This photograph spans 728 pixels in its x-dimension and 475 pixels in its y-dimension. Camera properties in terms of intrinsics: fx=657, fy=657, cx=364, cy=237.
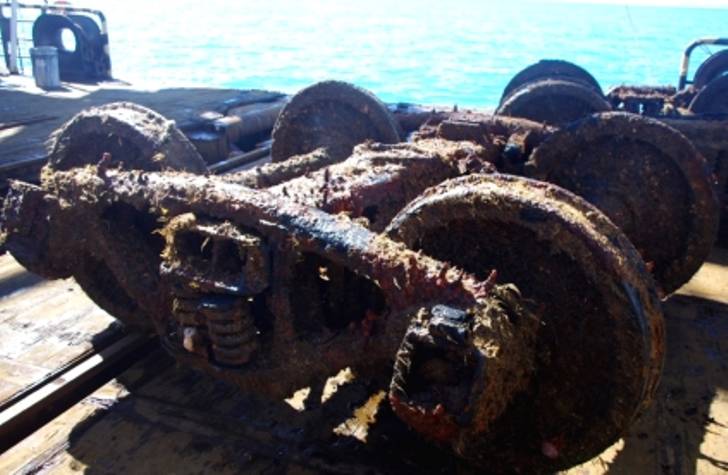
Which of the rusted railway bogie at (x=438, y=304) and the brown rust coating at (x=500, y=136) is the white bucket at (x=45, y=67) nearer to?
the brown rust coating at (x=500, y=136)

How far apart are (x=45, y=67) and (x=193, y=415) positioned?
413 inches

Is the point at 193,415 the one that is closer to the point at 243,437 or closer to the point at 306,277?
the point at 243,437

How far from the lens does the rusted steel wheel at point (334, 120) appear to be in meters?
5.20

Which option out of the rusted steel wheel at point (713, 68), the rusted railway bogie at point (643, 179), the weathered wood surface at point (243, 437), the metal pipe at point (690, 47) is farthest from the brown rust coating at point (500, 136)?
the rusted steel wheel at point (713, 68)

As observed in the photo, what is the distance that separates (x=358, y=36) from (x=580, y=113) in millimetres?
50763

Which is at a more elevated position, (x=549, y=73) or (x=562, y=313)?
(x=549, y=73)

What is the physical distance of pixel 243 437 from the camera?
321 cm

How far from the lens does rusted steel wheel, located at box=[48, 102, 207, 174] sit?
403 cm

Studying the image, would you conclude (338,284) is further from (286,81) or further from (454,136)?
(286,81)

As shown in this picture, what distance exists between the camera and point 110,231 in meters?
3.47

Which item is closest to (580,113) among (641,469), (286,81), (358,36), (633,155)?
(633,155)

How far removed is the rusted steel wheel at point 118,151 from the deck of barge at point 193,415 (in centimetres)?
31

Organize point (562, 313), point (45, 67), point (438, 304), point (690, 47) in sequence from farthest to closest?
point (45, 67), point (690, 47), point (562, 313), point (438, 304)

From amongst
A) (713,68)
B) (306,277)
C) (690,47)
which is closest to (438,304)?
(306,277)
